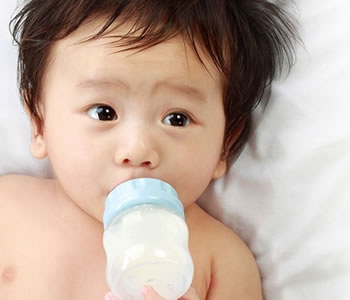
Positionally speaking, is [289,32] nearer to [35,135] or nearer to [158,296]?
[35,135]

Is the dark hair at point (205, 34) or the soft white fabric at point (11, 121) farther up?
the dark hair at point (205, 34)

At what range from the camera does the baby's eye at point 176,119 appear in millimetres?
1317

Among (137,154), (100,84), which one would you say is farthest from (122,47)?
(137,154)

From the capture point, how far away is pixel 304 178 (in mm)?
1479

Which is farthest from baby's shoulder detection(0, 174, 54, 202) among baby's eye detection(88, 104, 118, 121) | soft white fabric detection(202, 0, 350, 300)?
soft white fabric detection(202, 0, 350, 300)

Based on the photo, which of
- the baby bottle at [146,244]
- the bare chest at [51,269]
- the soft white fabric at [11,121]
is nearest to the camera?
the baby bottle at [146,244]

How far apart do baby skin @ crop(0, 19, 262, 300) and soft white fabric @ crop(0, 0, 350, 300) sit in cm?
7

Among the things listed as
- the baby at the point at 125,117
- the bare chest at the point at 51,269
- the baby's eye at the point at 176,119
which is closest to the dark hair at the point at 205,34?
the baby at the point at 125,117

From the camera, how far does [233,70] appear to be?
141 centimetres

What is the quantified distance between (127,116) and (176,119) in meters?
0.11

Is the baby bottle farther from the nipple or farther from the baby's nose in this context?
the nipple

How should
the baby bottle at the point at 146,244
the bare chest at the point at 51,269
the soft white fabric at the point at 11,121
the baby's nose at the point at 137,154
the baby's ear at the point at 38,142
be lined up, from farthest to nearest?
the soft white fabric at the point at 11,121 → the baby's ear at the point at 38,142 → the bare chest at the point at 51,269 → the baby's nose at the point at 137,154 → the baby bottle at the point at 146,244

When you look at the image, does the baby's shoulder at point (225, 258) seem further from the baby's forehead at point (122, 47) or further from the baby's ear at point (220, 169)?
the baby's forehead at point (122, 47)

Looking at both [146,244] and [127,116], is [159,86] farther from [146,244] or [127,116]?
[146,244]
